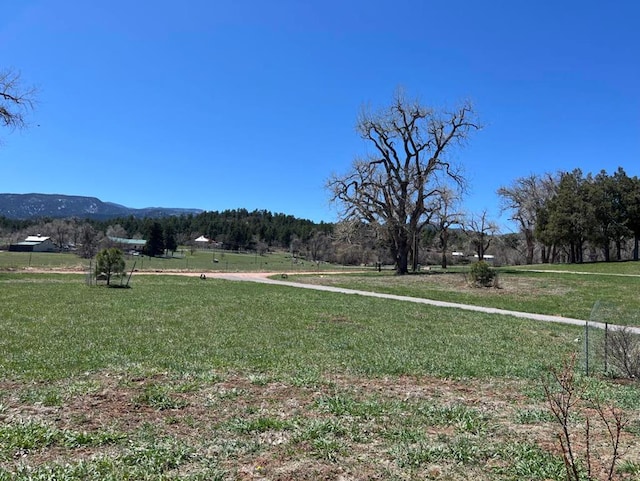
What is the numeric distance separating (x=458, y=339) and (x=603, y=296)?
46.3 feet

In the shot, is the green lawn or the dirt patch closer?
the dirt patch

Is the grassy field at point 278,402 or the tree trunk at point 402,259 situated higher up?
the tree trunk at point 402,259

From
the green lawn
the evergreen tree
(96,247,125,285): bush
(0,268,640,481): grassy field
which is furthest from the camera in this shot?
the evergreen tree

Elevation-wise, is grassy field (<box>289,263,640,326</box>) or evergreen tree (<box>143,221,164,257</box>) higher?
evergreen tree (<box>143,221,164,257</box>)

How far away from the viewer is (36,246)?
116250 mm

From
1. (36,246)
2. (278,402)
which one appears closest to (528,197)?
(278,402)

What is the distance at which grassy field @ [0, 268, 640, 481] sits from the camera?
4137 millimetres

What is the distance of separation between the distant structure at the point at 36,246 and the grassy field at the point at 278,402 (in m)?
117

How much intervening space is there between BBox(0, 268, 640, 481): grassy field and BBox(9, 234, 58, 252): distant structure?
383 feet

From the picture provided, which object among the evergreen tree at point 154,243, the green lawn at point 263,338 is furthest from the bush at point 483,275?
the evergreen tree at point 154,243

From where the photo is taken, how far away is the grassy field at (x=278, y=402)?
4.14 m

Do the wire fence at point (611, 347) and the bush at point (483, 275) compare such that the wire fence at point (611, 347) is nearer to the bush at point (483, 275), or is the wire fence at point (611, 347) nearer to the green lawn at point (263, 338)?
the green lawn at point (263, 338)

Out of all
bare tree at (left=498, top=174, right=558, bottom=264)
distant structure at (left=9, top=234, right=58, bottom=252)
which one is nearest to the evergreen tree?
distant structure at (left=9, top=234, right=58, bottom=252)

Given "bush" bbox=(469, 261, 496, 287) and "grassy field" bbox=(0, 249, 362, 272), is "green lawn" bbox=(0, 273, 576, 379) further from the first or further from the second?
"grassy field" bbox=(0, 249, 362, 272)
